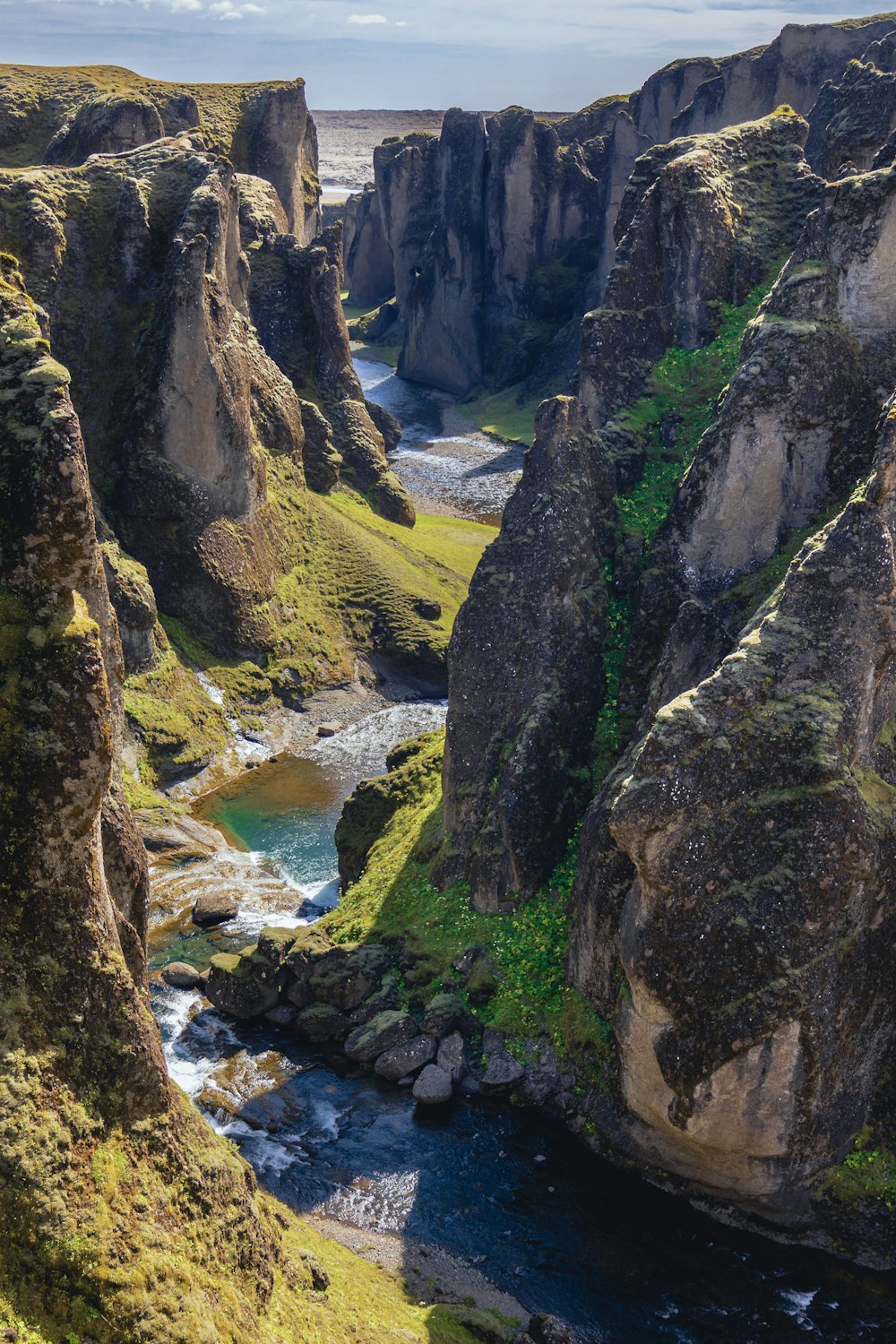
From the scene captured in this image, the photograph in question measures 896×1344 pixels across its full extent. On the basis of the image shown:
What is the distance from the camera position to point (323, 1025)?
3866 cm

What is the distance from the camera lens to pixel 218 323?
212 ft

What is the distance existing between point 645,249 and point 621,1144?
28.2 m

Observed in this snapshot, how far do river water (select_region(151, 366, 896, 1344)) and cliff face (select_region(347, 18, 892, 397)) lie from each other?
9944 centimetres

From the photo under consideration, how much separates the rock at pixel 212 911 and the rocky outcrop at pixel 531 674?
9.11 metres

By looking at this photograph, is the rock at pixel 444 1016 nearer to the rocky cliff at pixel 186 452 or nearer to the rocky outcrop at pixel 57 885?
the rocky outcrop at pixel 57 885

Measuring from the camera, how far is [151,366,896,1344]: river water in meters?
28.7

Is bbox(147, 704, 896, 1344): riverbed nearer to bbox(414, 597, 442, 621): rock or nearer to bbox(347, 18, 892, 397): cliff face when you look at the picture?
bbox(414, 597, 442, 621): rock

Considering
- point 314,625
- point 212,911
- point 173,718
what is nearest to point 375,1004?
point 212,911

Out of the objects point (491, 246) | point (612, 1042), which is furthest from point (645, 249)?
point (491, 246)

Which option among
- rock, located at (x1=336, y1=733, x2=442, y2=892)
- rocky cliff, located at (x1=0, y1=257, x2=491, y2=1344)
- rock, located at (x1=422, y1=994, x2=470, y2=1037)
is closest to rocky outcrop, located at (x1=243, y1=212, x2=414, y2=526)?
rock, located at (x1=336, y1=733, x2=442, y2=892)

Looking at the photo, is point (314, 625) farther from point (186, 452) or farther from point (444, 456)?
point (444, 456)

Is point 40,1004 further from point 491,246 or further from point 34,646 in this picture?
point 491,246

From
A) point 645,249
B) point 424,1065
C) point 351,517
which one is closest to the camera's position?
point 424,1065

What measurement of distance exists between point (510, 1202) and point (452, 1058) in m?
5.09
